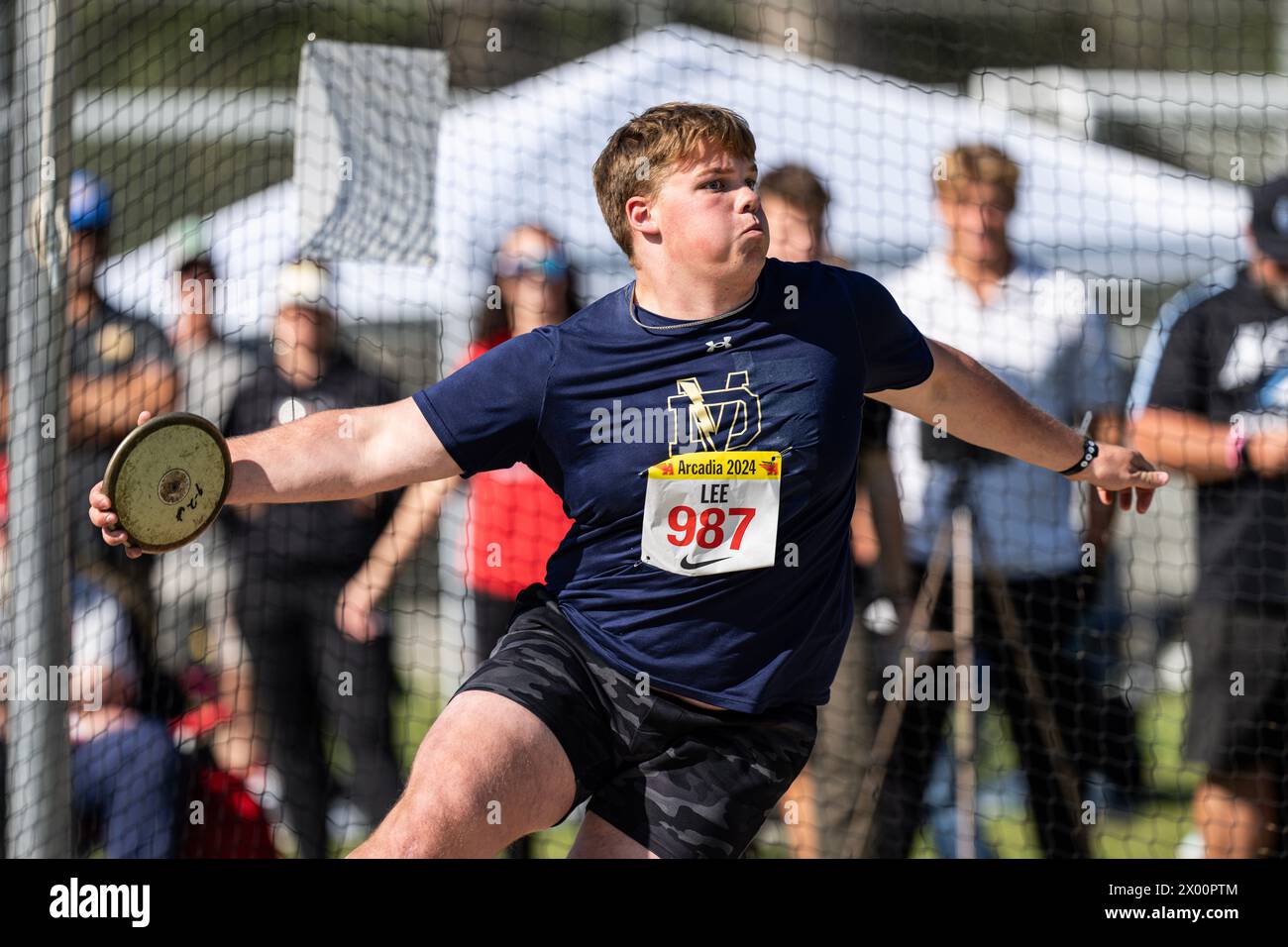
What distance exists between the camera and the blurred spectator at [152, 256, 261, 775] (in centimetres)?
467

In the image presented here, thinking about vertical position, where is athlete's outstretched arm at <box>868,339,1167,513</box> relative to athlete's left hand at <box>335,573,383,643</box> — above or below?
above

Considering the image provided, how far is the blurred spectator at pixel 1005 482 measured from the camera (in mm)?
4438

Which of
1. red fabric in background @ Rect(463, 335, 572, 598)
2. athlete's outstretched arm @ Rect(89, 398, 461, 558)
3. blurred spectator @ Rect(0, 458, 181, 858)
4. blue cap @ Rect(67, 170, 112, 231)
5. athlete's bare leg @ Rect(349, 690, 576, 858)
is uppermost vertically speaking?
blue cap @ Rect(67, 170, 112, 231)

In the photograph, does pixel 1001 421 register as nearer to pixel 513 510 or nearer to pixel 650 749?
pixel 650 749

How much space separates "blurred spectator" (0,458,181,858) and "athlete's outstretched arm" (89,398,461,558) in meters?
1.79

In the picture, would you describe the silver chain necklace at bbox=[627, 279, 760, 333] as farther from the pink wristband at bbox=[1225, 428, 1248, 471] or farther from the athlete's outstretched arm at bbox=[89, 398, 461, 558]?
the pink wristband at bbox=[1225, 428, 1248, 471]

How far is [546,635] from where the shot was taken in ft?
9.25

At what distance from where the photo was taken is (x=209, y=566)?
502 centimetres

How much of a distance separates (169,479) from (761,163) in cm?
290

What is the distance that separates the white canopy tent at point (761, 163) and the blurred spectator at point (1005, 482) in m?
0.56

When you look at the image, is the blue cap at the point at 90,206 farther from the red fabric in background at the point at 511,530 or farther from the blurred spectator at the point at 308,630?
the red fabric in background at the point at 511,530

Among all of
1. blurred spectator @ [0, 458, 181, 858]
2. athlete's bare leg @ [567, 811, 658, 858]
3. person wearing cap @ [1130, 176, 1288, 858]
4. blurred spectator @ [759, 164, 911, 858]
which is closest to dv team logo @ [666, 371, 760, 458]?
athlete's bare leg @ [567, 811, 658, 858]

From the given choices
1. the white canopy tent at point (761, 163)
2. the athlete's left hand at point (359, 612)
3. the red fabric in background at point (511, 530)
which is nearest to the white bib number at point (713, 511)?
the red fabric in background at point (511, 530)
